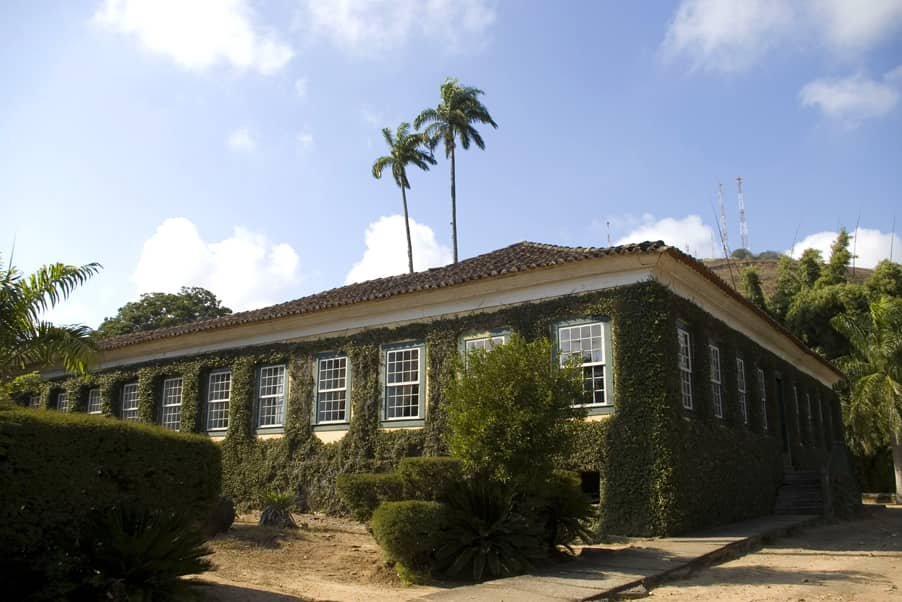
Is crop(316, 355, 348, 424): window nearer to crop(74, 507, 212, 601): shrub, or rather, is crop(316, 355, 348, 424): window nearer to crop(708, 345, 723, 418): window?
crop(708, 345, 723, 418): window

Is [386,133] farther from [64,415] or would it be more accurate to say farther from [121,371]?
[64,415]

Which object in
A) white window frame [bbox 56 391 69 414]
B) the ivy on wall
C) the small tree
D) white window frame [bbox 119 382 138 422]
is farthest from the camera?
white window frame [bbox 56 391 69 414]

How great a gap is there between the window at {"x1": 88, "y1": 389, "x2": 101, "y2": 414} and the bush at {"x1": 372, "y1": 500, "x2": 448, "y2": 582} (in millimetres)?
18554

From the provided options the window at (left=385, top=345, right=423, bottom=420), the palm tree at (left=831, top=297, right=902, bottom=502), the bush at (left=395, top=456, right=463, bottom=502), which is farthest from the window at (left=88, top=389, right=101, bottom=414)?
the palm tree at (left=831, top=297, right=902, bottom=502)

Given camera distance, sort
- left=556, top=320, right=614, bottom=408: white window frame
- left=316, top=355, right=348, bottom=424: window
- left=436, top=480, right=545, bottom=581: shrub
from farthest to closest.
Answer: left=316, top=355, right=348, bottom=424: window → left=556, top=320, right=614, bottom=408: white window frame → left=436, top=480, right=545, bottom=581: shrub

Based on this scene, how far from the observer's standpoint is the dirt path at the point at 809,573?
31.0 feet

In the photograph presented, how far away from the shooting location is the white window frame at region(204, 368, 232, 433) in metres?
22.4

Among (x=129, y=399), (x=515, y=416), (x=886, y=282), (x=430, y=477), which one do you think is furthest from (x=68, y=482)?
(x=886, y=282)

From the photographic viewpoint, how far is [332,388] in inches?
797

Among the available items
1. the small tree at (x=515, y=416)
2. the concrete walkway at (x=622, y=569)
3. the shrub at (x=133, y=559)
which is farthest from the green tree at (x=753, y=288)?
the shrub at (x=133, y=559)

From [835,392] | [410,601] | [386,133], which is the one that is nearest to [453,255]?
[386,133]

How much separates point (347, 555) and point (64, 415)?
5490 millimetres

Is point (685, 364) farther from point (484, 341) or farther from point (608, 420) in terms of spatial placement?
point (484, 341)

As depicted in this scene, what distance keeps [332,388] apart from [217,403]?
4557 mm
